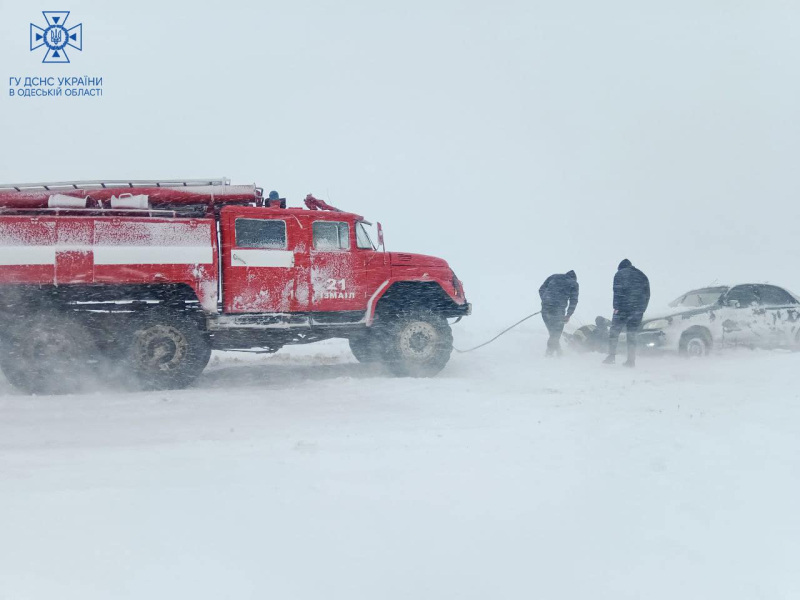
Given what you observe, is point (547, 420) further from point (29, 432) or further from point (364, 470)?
point (29, 432)

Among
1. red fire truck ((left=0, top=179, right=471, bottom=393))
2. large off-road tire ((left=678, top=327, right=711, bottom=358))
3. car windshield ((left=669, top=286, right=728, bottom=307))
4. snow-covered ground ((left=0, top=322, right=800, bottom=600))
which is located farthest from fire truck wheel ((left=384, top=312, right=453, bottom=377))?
car windshield ((left=669, top=286, right=728, bottom=307))

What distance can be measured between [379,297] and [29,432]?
4.48m

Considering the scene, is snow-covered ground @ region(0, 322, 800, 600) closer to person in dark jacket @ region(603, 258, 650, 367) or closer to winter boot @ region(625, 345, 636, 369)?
winter boot @ region(625, 345, 636, 369)

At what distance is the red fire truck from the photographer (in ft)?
22.3

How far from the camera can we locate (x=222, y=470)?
3.74 metres

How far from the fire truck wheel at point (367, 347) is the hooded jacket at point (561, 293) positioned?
3.91 m

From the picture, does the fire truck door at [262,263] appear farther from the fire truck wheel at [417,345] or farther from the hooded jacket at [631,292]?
the hooded jacket at [631,292]

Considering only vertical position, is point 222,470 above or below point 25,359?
below

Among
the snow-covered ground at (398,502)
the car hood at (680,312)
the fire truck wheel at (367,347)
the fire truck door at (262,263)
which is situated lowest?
the snow-covered ground at (398,502)

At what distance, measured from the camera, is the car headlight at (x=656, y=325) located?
10336 millimetres

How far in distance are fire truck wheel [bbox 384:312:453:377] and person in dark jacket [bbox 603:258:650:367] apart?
10.5 feet

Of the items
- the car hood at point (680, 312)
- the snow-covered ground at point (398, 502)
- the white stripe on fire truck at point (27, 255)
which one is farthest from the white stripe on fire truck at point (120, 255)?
the car hood at point (680, 312)

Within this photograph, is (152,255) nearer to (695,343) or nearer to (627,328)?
(627,328)

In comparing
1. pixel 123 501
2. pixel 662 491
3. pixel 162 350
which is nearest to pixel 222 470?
pixel 123 501
